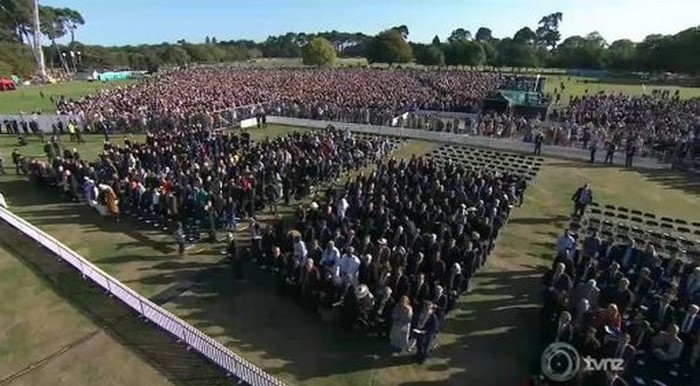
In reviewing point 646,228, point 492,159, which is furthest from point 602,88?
point 646,228

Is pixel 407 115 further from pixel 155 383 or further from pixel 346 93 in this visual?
pixel 155 383

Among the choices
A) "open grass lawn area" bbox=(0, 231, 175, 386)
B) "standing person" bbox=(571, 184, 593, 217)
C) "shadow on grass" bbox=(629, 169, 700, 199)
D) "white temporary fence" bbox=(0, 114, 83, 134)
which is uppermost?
"white temporary fence" bbox=(0, 114, 83, 134)

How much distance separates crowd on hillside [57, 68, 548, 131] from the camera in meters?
33.3

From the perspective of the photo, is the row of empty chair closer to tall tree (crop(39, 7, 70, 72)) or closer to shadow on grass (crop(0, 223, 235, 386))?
shadow on grass (crop(0, 223, 235, 386))

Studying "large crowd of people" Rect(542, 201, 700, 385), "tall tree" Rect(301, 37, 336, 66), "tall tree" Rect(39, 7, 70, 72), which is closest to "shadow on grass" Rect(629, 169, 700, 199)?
"large crowd of people" Rect(542, 201, 700, 385)

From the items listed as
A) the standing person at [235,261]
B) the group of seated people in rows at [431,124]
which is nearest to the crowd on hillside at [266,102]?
the group of seated people in rows at [431,124]

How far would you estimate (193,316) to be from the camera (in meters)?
11.9

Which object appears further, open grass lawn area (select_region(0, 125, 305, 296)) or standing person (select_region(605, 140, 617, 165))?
standing person (select_region(605, 140, 617, 165))

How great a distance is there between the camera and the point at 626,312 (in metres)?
10.9

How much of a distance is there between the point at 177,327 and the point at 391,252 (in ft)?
16.8

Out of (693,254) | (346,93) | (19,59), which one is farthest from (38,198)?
(19,59)

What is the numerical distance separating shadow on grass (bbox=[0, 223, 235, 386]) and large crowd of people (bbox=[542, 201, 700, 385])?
6.64 metres

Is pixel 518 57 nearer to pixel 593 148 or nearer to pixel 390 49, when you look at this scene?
pixel 390 49

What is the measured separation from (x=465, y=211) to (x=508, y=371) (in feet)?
19.3
